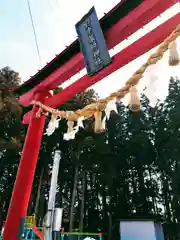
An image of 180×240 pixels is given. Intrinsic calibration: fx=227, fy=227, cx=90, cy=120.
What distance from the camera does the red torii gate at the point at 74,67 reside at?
3194 mm

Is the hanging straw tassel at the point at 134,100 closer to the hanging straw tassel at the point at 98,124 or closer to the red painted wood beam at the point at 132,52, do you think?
the hanging straw tassel at the point at 98,124

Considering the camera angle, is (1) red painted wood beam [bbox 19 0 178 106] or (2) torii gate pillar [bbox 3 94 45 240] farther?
(2) torii gate pillar [bbox 3 94 45 240]

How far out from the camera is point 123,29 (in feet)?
11.8

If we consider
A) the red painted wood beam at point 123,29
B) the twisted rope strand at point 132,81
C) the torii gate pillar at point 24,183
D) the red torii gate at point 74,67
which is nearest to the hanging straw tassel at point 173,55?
the twisted rope strand at point 132,81

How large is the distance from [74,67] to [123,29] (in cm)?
119

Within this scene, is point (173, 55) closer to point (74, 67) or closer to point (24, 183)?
point (74, 67)

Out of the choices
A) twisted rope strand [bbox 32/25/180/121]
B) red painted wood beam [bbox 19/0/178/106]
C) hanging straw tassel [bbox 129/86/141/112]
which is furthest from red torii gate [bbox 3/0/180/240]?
hanging straw tassel [bbox 129/86/141/112]

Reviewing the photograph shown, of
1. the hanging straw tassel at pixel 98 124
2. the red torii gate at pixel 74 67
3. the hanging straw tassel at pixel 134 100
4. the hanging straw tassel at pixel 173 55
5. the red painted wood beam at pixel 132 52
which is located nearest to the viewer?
the hanging straw tassel at pixel 173 55

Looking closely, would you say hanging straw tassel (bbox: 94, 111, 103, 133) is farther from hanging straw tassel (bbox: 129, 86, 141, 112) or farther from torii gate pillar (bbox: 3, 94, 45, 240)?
torii gate pillar (bbox: 3, 94, 45, 240)

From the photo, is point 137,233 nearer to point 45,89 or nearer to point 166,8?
point 45,89

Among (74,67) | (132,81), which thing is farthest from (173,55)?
(74,67)

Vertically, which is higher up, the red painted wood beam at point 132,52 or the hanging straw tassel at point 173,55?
the red painted wood beam at point 132,52

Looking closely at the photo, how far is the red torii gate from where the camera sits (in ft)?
10.5

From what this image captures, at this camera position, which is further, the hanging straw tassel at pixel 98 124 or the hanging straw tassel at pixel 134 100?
the hanging straw tassel at pixel 98 124
